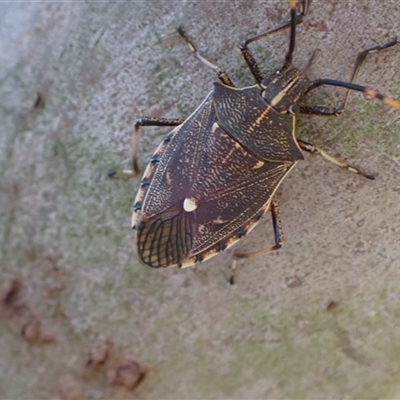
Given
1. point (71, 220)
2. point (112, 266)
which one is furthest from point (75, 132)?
point (112, 266)

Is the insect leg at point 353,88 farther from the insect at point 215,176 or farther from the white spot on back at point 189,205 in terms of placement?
the white spot on back at point 189,205

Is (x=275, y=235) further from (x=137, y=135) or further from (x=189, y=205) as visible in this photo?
(x=137, y=135)

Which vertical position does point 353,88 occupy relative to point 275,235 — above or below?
above

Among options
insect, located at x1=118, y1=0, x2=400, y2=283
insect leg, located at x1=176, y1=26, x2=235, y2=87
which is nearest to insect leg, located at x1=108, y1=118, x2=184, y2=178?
insect, located at x1=118, y1=0, x2=400, y2=283

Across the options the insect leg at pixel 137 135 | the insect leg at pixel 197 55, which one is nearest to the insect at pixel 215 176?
the insect leg at pixel 137 135

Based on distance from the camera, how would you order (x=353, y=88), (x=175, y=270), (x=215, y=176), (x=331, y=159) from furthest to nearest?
(x=175, y=270) < (x=215, y=176) < (x=331, y=159) < (x=353, y=88)

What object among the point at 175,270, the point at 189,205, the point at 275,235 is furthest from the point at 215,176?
the point at 175,270

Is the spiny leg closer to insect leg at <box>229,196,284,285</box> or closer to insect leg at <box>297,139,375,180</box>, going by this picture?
insect leg at <box>297,139,375,180</box>

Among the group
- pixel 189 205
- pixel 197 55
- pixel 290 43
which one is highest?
pixel 197 55
